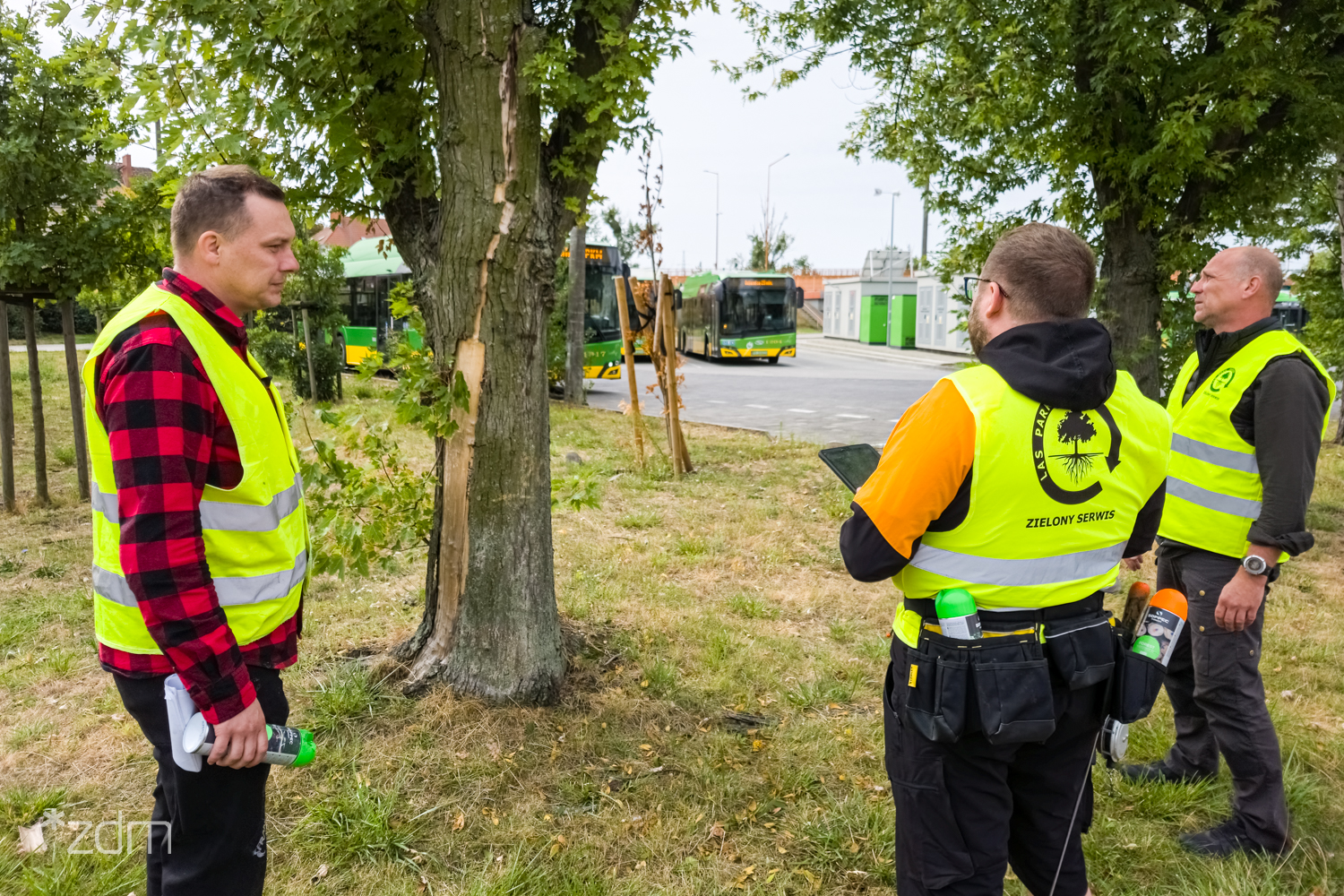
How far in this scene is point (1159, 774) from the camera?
11.2ft

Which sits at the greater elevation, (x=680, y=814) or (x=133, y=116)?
(x=133, y=116)

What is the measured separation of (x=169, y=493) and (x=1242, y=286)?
3171 millimetres

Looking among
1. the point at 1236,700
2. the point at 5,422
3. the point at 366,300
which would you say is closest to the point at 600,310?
the point at 366,300

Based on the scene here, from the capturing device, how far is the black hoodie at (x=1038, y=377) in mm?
1849

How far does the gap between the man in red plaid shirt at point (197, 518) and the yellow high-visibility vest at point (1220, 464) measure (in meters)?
2.79

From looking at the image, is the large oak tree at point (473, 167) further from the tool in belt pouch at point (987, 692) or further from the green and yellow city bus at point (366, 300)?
the green and yellow city bus at point (366, 300)

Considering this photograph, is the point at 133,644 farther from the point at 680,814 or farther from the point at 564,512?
the point at 564,512

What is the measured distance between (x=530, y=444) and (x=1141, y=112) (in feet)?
18.0

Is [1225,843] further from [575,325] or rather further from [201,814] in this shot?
Result: [575,325]

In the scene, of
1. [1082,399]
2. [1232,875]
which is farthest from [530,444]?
[1232,875]

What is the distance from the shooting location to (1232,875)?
9.21ft

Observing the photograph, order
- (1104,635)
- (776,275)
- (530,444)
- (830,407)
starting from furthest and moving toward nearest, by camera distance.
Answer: (776,275), (830,407), (530,444), (1104,635)

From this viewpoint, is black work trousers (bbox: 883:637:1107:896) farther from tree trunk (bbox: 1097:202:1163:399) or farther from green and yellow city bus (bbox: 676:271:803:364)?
green and yellow city bus (bbox: 676:271:803:364)

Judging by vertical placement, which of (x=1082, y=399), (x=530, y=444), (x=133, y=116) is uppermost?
(x=133, y=116)
